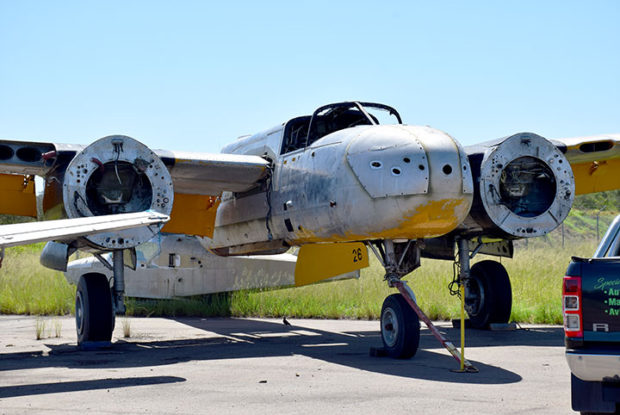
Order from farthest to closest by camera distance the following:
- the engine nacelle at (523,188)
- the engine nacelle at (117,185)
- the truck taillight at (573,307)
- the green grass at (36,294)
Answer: the green grass at (36,294) → the engine nacelle at (523,188) → the engine nacelle at (117,185) → the truck taillight at (573,307)

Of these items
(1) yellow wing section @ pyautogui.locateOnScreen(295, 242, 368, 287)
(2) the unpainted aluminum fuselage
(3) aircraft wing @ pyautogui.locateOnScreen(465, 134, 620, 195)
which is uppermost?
(3) aircraft wing @ pyautogui.locateOnScreen(465, 134, 620, 195)

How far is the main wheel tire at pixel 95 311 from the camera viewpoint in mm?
11180

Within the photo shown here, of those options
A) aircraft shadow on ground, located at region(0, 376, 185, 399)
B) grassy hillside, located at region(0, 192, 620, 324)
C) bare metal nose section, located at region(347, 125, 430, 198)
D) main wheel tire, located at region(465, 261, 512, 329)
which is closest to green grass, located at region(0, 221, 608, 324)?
grassy hillside, located at region(0, 192, 620, 324)

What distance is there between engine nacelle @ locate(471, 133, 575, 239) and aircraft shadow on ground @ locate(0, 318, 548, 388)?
1.76m

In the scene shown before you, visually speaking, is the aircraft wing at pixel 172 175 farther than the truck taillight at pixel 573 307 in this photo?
Yes

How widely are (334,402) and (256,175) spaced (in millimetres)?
6542

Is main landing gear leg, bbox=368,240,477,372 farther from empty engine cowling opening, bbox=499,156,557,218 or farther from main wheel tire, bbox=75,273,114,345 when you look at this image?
main wheel tire, bbox=75,273,114,345

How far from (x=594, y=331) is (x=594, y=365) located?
0.21 metres

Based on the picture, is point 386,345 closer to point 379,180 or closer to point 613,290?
point 379,180

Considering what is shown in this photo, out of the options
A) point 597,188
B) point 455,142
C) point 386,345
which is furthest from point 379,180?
point 597,188

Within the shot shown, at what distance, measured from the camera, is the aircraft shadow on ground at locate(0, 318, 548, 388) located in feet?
28.8

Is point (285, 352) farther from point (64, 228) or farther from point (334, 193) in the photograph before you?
point (64, 228)

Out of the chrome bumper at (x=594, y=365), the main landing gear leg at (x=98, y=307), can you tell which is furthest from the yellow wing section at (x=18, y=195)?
the chrome bumper at (x=594, y=365)

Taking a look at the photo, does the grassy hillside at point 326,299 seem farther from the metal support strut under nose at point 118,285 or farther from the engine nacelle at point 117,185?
the engine nacelle at point 117,185
